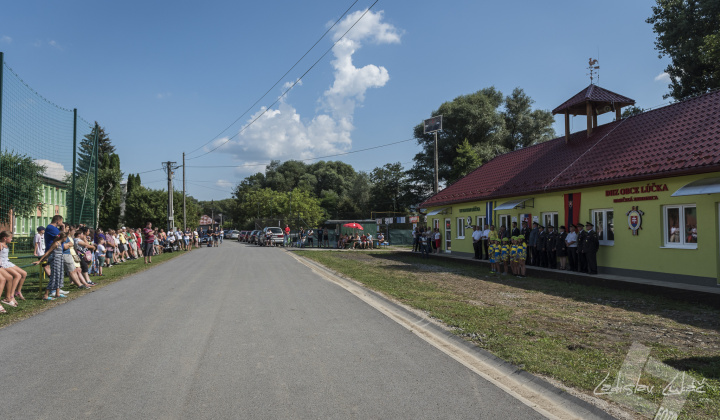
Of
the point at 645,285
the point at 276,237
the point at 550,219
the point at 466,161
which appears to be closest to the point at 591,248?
the point at 645,285

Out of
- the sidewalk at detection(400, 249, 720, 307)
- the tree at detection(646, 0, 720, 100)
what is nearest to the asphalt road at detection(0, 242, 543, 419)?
the sidewalk at detection(400, 249, 720, 307)

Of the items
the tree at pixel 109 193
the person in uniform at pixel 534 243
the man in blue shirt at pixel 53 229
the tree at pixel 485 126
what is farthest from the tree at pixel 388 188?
the man in blue shirt at pixel 53 229

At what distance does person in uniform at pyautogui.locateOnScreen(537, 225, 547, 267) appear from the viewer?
1764cm

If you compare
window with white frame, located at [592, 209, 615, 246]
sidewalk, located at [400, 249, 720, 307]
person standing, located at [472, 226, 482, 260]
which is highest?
window with white frame, located at [592, 209, 615, 246]

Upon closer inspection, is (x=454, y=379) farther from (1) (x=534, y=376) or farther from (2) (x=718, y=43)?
(2) (x=718, y=43)

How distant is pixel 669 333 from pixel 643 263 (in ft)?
26.3

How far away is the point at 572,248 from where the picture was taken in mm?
16156

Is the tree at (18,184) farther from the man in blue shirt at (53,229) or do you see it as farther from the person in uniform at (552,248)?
the person in uniform at (552,248)

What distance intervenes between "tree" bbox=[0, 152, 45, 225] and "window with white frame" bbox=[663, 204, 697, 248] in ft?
58.5

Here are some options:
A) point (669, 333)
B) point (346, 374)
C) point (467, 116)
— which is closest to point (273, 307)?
point (346, 374)

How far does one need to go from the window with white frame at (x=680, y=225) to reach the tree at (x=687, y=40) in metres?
15.2

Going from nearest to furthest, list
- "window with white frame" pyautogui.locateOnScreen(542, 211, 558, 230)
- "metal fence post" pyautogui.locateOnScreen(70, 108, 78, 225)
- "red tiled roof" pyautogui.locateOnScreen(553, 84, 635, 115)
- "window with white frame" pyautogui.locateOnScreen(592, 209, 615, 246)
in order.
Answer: "window with white frame" pyautogui.locateOnScreen(592, 209, 615, 246)
"metal fence post" pyautogui.locateOnScreen(70, 108, 78, 225)
"window with white frame" pyautogui.locateOnScreen(542, 211, 558, 230)
"red tiled roof" pyautogui.locateOnScreen(553, 84, 635, 115)

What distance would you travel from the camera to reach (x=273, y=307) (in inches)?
367

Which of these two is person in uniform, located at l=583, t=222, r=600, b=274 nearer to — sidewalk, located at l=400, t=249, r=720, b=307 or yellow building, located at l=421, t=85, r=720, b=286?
sidewalk, located at l=400, t=249, r=720, b=307
